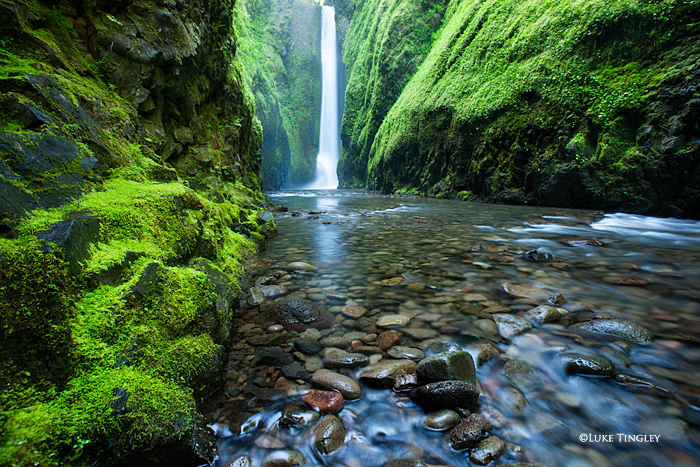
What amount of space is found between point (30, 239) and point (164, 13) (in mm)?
6575

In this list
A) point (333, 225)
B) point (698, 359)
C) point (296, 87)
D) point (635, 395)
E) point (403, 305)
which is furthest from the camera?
point (296, 87)

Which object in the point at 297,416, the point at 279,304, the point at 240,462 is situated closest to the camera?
the point at 240,462

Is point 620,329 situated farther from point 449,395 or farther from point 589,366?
point 449,395

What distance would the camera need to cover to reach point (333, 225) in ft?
26.8

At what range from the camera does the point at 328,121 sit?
6175 cm

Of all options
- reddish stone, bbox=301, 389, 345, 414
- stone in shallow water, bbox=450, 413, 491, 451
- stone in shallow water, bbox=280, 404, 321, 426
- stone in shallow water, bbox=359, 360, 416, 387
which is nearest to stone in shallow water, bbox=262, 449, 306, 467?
stone in shallow water, bbox=280, 404, 321, 426

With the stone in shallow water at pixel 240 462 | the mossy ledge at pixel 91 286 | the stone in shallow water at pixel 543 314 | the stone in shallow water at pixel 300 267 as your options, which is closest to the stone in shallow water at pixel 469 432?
the stone in shallow water at pixel 240 462

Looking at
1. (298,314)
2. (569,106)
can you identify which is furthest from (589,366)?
(569,106)

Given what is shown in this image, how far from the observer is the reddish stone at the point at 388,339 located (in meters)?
2.18

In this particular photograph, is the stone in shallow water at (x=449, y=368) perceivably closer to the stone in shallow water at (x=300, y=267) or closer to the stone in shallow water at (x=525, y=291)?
the stone in shallow water at (x=525, y=291)

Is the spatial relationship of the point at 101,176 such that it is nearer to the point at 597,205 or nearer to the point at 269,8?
the point at 597,205

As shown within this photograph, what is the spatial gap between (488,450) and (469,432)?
0.33ft

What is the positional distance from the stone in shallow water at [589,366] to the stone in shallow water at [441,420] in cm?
86

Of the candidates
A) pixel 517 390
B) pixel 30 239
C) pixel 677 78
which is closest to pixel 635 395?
pixel 517 390
